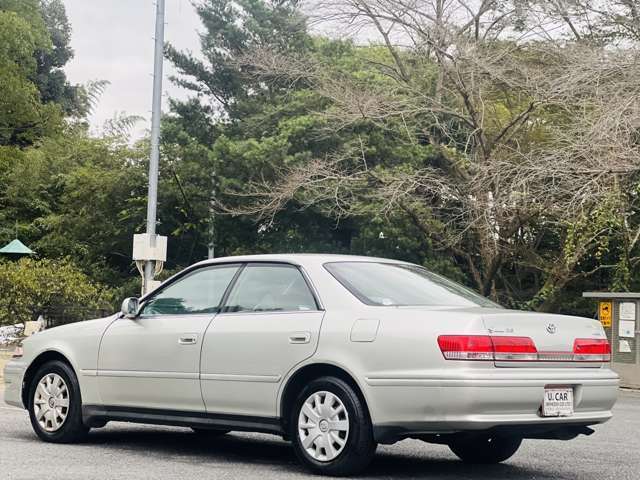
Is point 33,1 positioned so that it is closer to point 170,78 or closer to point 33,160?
point 33,160

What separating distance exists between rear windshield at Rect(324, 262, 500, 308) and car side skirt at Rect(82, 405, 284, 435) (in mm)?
1100

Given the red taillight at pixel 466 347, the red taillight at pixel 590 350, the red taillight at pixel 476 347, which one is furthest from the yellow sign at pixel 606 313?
the red taillight at pixel 466 347

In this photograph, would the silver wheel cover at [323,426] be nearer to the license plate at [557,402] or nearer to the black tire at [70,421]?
the license plate at [557,402]

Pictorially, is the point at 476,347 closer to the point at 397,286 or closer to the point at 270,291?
the point at 397,286

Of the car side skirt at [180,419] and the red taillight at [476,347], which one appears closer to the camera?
the red taillight at [476,347]

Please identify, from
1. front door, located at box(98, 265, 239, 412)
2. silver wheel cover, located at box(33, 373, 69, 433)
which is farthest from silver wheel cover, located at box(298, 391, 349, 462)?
silver wheel cover, located at box(33, 373, 69, 433)

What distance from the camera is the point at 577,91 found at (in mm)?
22781

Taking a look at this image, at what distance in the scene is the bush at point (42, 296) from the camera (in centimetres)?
2833

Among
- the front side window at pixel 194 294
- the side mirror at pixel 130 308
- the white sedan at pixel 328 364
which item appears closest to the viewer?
the white sedan at pixel 328 364

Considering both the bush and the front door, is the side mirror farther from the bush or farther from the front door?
the bush

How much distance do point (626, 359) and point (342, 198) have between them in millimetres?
10328

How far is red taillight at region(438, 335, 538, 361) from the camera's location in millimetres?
6914

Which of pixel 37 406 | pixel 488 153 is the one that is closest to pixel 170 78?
pixel 488 153

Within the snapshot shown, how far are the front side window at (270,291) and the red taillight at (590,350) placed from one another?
6.09 ft
